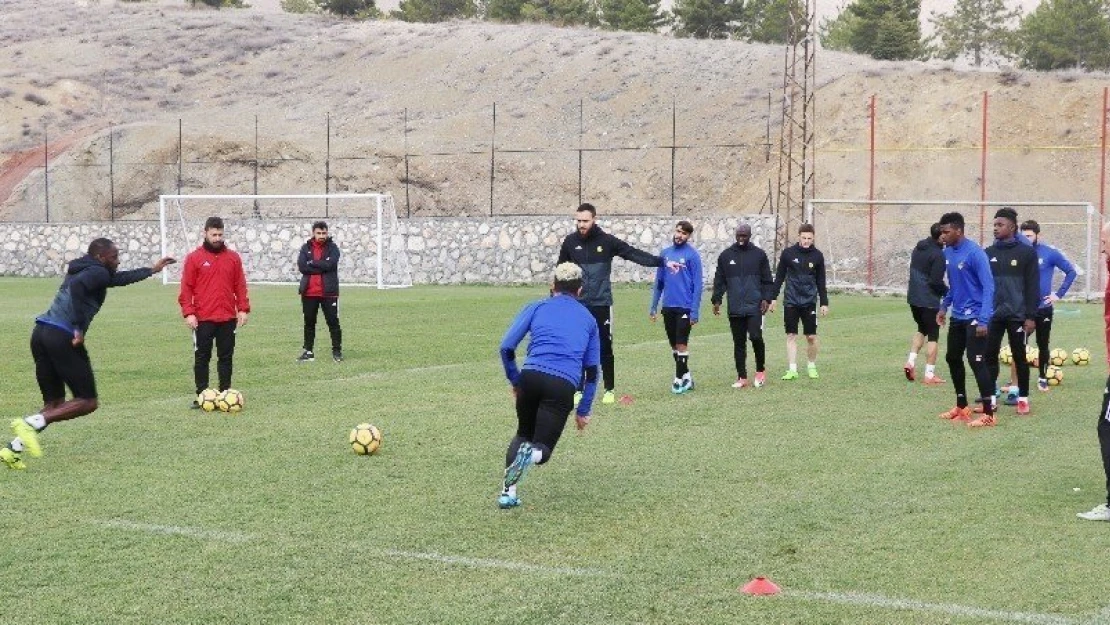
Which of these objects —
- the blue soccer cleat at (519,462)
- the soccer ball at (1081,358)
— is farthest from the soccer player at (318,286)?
the blue soccer cleat at (519,462)

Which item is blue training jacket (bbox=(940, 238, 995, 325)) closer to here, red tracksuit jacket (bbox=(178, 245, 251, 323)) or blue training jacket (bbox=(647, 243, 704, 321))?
blue training jacket (bbox=(647, 243, 704, 321))

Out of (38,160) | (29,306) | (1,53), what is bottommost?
(29,306)

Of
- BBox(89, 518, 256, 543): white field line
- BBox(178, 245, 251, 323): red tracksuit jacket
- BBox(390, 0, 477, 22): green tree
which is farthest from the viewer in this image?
BBox(390, 0, 477, 22): green tree

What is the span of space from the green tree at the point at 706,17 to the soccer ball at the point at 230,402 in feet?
226

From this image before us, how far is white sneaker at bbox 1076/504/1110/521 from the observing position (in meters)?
9.38

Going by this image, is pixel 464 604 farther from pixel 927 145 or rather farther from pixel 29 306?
pixel 927 145

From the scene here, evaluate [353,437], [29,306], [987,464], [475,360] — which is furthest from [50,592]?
[29,306]

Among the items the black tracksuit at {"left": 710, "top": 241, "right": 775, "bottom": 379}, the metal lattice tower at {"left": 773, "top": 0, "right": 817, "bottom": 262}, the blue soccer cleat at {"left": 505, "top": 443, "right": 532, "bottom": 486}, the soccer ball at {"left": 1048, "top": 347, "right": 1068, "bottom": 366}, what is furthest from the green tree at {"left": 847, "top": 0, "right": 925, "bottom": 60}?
the blue soccer cleat at {"left": 505, "top": 443, "right": 532, "bottom": 486}

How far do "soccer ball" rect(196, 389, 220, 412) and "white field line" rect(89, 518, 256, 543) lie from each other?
5.39 m

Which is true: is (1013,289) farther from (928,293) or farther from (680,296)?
(680,296)

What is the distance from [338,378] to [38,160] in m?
45.6

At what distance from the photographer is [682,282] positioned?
1675 cm

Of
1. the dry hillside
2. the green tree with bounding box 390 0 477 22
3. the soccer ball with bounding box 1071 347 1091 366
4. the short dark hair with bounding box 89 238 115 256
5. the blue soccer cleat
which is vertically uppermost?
the green tree with bounding box 390 0 477 22

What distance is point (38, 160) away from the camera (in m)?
59.0
